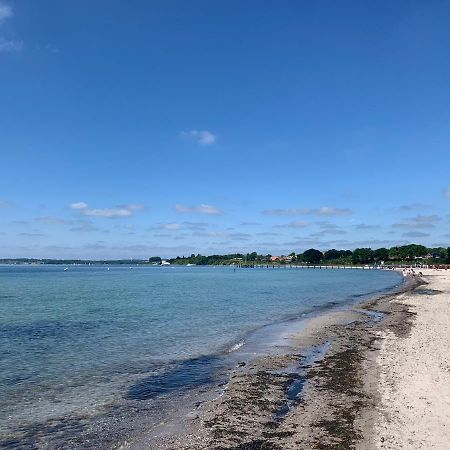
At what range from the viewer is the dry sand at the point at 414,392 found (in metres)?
10.3

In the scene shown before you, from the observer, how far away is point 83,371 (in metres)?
18.2

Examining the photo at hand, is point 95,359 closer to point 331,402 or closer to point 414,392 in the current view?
point 331,402

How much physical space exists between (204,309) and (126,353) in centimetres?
2139

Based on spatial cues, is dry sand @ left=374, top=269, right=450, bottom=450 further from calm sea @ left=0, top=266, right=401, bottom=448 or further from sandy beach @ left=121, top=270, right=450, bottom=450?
calm sea @ left=0, top=266, right=401, bottom=448

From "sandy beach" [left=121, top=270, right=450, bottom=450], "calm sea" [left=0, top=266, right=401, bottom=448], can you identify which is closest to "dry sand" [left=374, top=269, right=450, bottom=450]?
"sandy beach" [left=121, top=270, right=450, bottom=450]

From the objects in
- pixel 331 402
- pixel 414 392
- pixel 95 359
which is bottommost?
pixel 95 359

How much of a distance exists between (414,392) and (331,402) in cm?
274

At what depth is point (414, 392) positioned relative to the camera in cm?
1372

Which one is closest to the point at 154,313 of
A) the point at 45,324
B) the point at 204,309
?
the point at 204,309

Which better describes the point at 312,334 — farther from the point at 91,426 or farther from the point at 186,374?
the point at 91,426

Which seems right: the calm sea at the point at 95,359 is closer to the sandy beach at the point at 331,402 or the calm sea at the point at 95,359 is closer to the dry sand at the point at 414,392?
the sandy beach at the point at 331,402

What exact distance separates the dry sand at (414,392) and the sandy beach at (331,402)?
0.02 metres

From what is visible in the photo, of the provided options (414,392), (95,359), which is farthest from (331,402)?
(95,359)

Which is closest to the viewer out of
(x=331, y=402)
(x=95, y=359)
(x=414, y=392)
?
(x=331, y=402)
